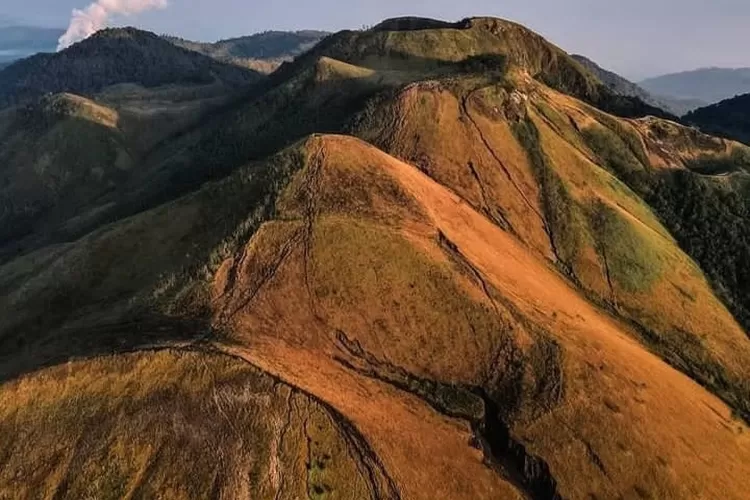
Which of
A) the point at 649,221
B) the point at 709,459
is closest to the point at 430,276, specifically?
the point at 709,459

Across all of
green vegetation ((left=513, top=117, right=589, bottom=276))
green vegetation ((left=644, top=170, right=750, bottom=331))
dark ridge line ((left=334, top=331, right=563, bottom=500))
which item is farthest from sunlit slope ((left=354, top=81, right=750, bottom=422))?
dark ridge line ((left=334, top=331, right=563, bottom=500))

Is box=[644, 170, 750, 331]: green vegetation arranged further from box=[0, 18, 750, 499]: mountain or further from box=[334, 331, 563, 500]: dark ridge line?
box=[334, 331, 563, 500]: dark ridge line

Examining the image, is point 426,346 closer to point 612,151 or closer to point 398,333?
point 398,333

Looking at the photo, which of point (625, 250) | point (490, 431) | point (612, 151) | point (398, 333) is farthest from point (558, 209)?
point (490, 431)

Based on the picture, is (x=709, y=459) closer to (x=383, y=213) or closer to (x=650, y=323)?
(x=650, y=323)

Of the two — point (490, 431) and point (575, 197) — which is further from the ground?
point (575, 197)

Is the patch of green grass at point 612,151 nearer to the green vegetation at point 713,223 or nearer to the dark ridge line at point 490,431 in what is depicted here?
the green vegetation at point 713,223

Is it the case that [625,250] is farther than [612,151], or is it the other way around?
[612,151]

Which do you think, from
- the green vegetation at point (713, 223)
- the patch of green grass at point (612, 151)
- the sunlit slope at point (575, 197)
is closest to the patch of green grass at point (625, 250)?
the sunlit slope at point (575, 197)

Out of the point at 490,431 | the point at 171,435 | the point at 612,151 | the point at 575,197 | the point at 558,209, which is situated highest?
the point at 612,151
